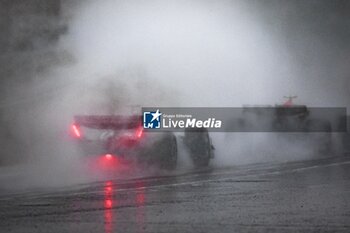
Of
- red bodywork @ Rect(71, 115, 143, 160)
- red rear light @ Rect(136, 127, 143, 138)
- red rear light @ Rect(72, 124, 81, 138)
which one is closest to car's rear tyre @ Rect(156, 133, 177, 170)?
red rear light @ Rect(136, 127, 143, 138)

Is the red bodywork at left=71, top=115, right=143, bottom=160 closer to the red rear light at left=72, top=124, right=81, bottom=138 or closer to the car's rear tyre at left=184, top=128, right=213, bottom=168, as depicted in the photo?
the red rear light at left=72, top=124, right=81, bottom=138

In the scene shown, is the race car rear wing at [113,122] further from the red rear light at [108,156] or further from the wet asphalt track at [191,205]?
the wet asphalt track at [191,205]

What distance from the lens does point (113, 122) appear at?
13727 millimetres

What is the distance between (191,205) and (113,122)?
14.9ft

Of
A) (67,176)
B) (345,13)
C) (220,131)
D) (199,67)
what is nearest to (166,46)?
(199,67)

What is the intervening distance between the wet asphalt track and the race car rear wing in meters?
1.22

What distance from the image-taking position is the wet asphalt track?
796 cm

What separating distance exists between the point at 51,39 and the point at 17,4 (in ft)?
2.96

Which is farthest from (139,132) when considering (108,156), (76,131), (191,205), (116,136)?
(191,205)

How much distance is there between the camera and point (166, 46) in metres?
16.8

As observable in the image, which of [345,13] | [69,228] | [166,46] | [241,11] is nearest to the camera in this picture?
[69,228]

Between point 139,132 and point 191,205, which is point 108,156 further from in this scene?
point 191,205

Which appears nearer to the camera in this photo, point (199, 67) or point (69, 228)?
point (69, 228)

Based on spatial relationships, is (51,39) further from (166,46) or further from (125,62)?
(166,46)
